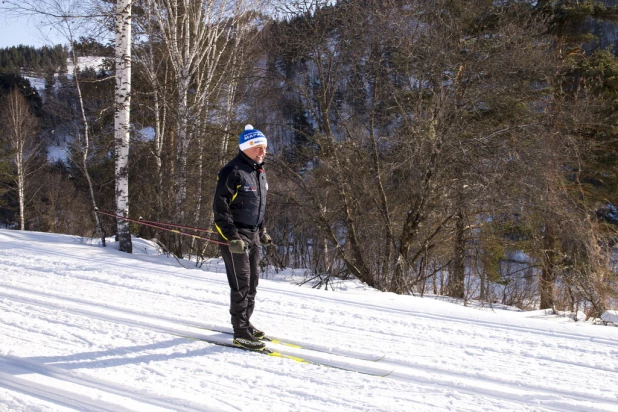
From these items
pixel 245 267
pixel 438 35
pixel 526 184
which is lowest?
pixel 245 267

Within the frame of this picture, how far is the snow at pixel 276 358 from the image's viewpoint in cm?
301

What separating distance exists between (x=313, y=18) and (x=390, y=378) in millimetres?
7508

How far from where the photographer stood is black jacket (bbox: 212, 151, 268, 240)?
3852 millimetres

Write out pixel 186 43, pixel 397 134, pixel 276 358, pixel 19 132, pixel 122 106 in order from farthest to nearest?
pixel 19 132 → pixel 186 43 → pixel 397 134 → pixel 122 106 → pixel 276 358

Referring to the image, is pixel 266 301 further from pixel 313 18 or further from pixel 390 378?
pixel 313 18

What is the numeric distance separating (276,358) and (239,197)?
4.55 feet

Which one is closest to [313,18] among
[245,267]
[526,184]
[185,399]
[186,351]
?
[526,184]

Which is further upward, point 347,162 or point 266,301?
point 347,162

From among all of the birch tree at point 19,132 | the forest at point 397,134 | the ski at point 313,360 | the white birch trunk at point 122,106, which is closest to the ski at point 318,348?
the ski at point 313,360

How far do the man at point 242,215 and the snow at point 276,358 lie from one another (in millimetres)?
294

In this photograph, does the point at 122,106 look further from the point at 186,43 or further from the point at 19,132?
the point at 19,132

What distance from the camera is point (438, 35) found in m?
8.55

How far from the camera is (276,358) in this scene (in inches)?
147

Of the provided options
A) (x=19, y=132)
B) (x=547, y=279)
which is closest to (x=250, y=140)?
(x=547, y=279)
